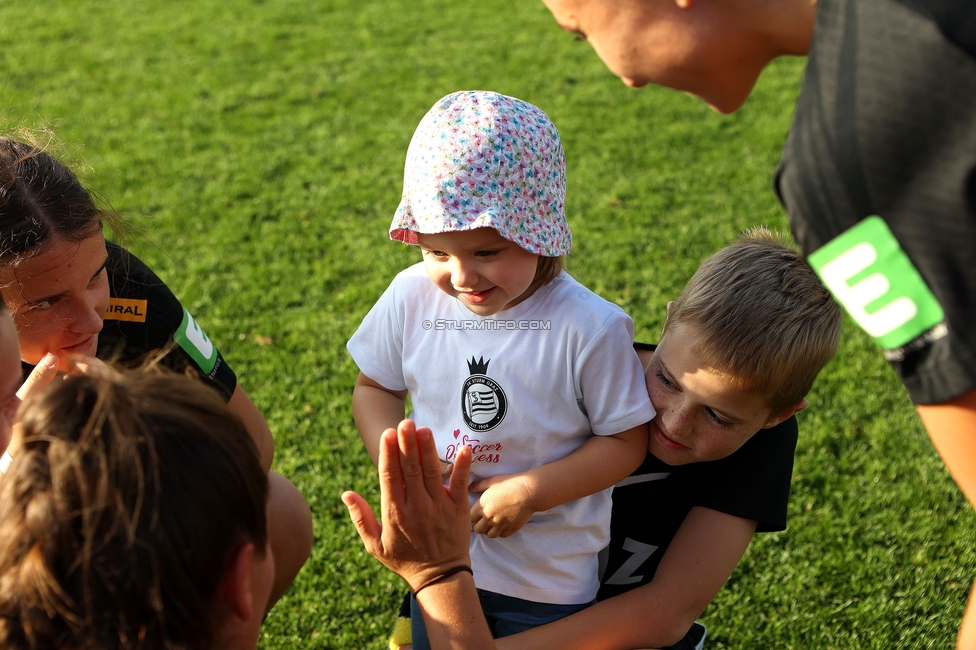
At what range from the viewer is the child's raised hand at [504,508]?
199cm

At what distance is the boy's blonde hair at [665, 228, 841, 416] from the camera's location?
206 centimetres

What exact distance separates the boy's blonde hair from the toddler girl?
0.21m

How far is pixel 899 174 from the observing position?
1.14m

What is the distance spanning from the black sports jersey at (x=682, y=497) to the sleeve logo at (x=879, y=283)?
1.03 metres

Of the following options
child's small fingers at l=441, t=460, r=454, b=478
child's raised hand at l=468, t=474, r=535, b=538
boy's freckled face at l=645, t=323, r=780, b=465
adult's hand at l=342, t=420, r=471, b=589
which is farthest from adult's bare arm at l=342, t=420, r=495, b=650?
boy's freckled face at l=645, t=323, r=780, b=465

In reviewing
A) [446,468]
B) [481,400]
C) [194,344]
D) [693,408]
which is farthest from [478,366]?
[194,344]

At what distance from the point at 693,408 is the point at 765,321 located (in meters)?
0.28

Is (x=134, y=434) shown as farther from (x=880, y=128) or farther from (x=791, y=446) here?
(x=791, y=446)

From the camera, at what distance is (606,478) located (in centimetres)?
205

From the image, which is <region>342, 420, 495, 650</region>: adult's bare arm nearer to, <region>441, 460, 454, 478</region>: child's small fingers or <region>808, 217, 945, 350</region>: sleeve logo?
<region>441, 460, 454, 478</region>: child's small fingers

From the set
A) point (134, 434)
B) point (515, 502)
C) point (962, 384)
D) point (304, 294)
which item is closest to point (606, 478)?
point (515, 502)

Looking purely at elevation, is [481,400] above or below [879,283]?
below

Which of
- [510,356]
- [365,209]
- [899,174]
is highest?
Result: [899,174]

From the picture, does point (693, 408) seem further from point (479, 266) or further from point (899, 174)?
point (899, 174)
